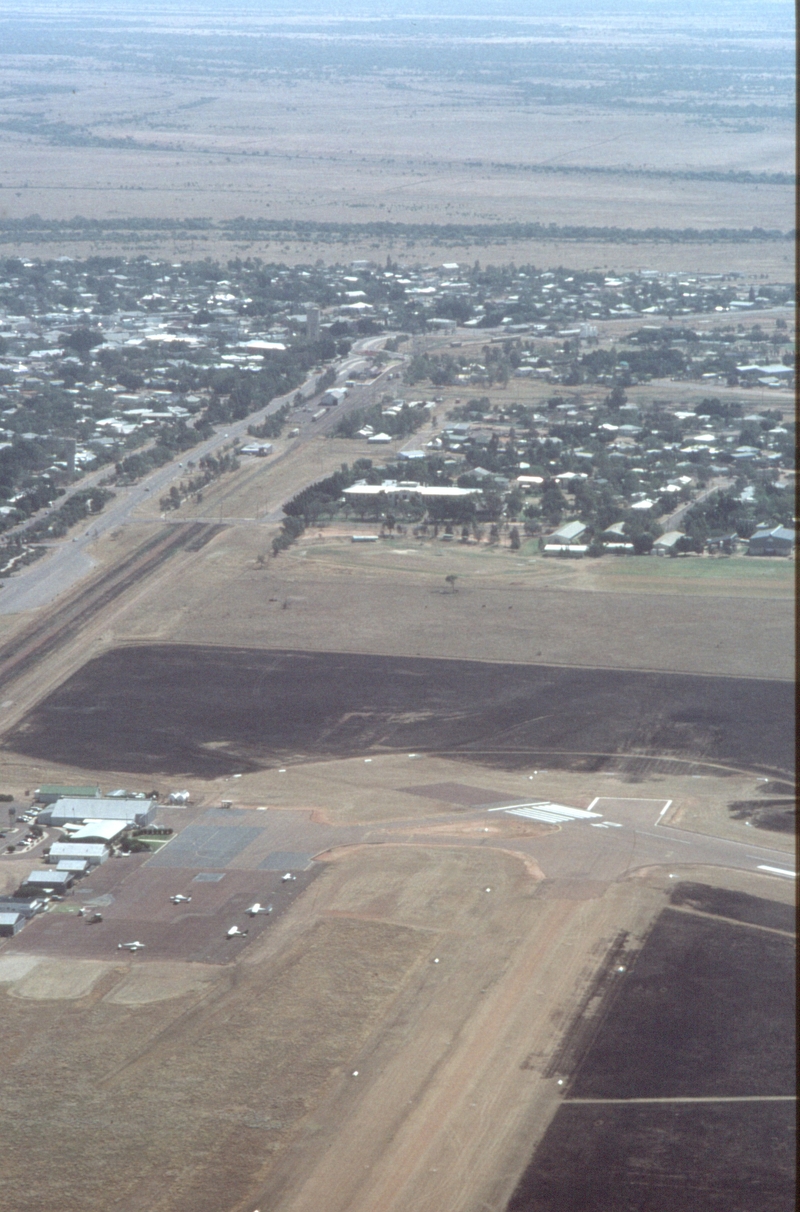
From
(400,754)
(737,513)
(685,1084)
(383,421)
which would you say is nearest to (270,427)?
(383,421)

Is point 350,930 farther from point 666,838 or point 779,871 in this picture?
point 779,871

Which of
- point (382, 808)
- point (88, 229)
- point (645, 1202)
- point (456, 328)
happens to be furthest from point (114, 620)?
point (88, 229)

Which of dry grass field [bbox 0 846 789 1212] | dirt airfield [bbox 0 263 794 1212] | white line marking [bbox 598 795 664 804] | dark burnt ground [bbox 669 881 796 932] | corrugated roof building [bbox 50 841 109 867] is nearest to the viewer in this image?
dry grass field [bbox 0 846 789 1212]

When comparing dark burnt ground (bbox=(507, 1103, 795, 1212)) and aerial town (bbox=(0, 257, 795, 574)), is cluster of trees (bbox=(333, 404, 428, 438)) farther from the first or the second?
dark burnt ground (bbox=(507, 1103, 795, 1212))

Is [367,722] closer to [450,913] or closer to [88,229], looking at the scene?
[450,913]

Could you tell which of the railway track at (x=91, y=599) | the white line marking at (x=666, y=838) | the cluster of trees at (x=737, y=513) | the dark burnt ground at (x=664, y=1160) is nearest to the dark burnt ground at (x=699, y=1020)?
the dark burnt ground at (x=664, y=1160)

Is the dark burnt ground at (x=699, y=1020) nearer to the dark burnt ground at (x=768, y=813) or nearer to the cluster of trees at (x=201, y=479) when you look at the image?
the dark burnt ground at (x=768, y=813)

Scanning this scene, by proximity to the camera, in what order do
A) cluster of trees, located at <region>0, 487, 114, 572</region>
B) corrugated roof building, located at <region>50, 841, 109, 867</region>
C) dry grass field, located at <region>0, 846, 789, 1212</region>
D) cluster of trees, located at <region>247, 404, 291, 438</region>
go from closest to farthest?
dry grass field, located at <region>0, 846, 789, 1212</region> → corrugated roof building, located at <region>50, 841, 109, 867</region> → cluster of trees, located at <region>0, 487, 114, 572</region> → cluster of trees, located at <region>247, 404, 291, 438</region>

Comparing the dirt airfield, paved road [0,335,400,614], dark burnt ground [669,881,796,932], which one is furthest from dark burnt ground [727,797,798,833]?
paved road [0,335,400,614]
